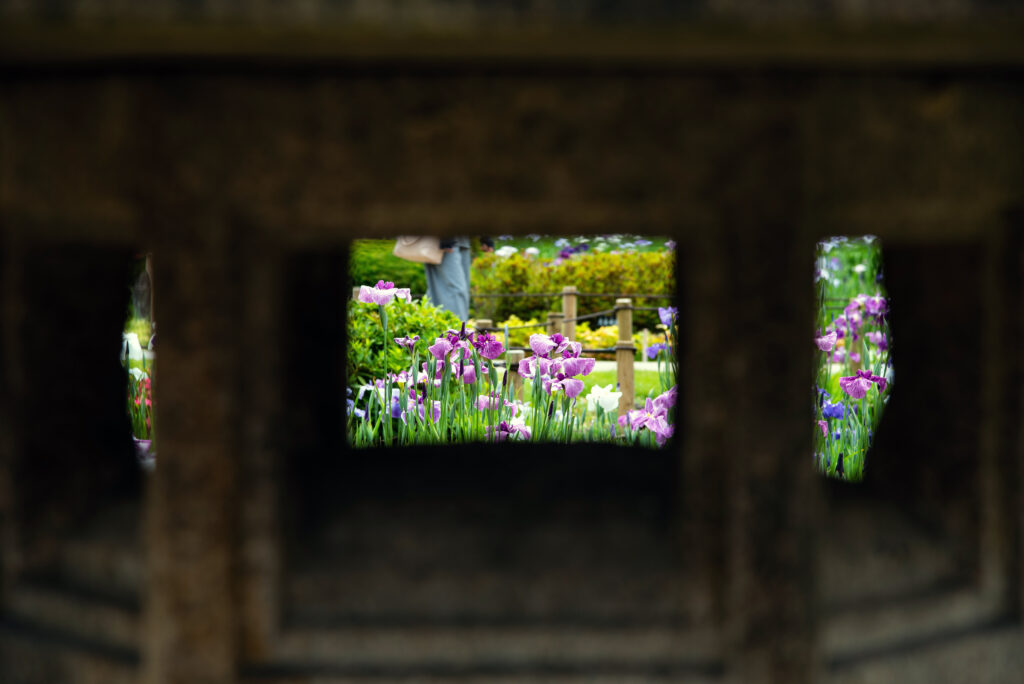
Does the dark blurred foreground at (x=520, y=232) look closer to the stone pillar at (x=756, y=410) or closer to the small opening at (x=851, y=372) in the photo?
the stone pillar at (x=756, y=410)

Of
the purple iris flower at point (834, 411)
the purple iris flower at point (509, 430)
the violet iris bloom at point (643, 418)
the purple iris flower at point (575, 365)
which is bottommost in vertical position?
the purple iris flower at point (509, 430)

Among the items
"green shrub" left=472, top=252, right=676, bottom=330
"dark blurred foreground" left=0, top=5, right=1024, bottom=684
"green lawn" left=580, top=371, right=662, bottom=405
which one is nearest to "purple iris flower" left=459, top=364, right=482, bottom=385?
"dark blurred foreground" left=0, top=5, right=1024, bottom=684

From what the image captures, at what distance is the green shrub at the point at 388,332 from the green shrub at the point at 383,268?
2233 millimetres

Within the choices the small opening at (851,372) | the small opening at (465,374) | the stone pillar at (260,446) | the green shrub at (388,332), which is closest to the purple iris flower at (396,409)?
the small opening at (465,374)

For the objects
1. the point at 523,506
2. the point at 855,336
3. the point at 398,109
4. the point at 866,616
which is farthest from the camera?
the point at 855,336

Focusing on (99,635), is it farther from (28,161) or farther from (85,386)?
(28,161)

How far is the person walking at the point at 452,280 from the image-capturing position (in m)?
3.73

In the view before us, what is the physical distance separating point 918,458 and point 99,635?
109 centimetres

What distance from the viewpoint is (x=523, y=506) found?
115 centimetres

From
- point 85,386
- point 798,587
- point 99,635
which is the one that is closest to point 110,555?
point 99,635

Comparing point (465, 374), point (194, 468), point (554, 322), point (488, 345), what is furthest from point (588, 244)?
point (194, 468)

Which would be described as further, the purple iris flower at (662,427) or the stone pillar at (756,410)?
the purple iris flower at (662,427)

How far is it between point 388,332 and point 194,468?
251cm

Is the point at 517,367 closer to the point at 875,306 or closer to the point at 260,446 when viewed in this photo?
the point at 875,306
